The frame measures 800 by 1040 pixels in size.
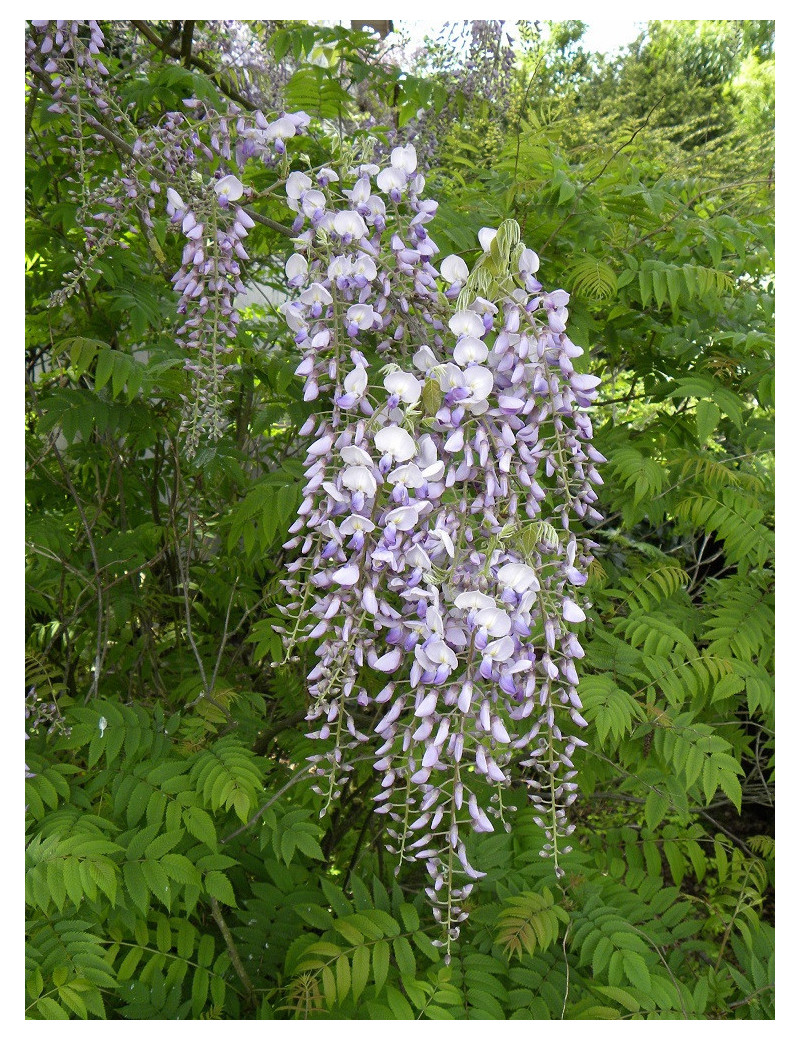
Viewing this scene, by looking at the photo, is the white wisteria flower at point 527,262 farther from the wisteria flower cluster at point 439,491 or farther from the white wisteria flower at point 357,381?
the white wisteria flower at point 357,381

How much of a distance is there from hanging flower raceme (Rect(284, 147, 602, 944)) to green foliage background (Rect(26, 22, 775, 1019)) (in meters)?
0.51

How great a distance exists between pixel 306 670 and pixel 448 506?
1112mm

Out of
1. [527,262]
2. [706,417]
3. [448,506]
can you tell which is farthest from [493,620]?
[706,417]

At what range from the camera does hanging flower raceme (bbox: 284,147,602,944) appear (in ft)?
3.70

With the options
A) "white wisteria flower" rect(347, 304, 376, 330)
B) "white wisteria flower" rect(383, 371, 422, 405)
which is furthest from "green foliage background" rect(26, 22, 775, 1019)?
"white wisteria flower" rect(383, 371, 422, 405)

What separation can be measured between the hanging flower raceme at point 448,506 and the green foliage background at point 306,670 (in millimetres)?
511

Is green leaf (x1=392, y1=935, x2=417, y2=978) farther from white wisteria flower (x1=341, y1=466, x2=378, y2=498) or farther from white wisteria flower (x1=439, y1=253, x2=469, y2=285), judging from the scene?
white wisteria flower (x1=439, y1=253, x2=469, y2=285)

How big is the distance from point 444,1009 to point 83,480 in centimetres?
194

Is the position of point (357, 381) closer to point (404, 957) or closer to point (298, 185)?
point (298, 185)

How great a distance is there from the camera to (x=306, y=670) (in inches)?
85.1

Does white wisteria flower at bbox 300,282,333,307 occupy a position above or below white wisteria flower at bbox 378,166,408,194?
below

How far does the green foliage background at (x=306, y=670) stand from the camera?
1.71 meters

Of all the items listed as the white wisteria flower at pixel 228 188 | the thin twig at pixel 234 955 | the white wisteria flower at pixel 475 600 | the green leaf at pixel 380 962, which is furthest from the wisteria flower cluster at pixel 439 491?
the thin twig at pixel 234 955

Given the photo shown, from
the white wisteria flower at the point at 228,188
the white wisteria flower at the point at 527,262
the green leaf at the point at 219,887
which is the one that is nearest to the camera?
the white wisteria flower at the point at 527,262
